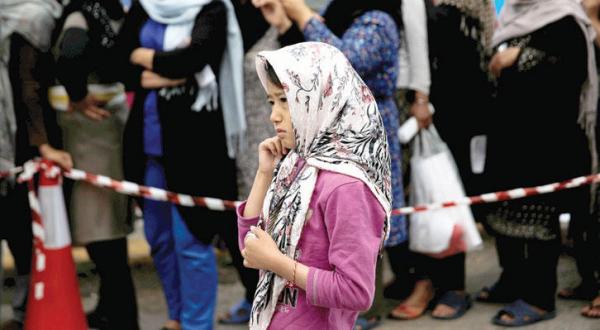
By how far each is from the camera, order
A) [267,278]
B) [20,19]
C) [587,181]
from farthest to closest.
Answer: [587,181], [20,19], [267,278]

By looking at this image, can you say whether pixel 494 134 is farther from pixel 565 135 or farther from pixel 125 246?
pixel 125 246

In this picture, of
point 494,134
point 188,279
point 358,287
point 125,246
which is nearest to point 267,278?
point 358,287

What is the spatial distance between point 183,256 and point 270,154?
66.3 inches

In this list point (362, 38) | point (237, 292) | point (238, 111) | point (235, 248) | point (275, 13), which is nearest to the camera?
point (362, 38)

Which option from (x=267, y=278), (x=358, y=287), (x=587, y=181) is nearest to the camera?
(x=358, y=287)

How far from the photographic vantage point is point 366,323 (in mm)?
4332

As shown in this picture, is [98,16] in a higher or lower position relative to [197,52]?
higher

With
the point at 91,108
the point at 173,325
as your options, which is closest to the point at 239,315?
the point at 173,325

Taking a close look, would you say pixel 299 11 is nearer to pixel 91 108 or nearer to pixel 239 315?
pixel 91 108

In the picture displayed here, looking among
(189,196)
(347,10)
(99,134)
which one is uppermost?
(347,10)

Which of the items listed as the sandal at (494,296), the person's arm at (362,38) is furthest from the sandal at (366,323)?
the person's arm at (362,38)

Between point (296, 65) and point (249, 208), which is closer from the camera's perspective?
point (296, 65)

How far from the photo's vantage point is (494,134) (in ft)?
14.4

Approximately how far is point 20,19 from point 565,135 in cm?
247
